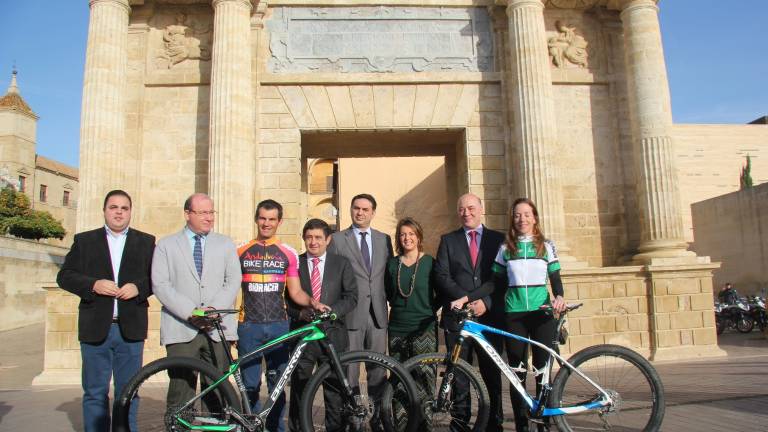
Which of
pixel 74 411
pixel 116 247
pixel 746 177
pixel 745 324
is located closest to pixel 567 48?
pixel 116 247

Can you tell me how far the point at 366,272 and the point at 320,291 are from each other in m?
0.61

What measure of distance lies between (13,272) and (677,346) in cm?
2405

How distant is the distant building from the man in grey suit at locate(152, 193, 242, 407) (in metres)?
44.3

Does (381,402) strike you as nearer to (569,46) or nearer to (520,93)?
(520,93)

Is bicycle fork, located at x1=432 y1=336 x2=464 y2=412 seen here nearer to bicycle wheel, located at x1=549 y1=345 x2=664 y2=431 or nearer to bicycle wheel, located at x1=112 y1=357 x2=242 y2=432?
bicycle wheel, located at x1=549 y1=345 x2=664 y2=431

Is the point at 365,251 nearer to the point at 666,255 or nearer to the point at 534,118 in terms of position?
the point at 534,118

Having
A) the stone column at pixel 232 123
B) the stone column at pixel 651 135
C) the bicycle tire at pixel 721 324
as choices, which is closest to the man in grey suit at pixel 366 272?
the stone column at pixel 232 123

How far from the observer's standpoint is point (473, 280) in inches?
208

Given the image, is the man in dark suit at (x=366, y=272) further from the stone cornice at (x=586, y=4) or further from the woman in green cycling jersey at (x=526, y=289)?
the stone cornice at (x=586, y=4)

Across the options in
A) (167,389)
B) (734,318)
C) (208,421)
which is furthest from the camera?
(734,318)

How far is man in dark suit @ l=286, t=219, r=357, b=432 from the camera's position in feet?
16.0

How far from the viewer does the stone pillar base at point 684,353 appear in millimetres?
10258

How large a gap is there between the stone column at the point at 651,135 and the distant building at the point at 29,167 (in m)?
43.0

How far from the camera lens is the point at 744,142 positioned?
3466 cm
